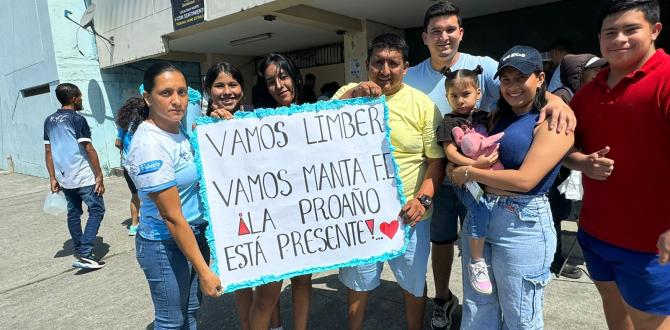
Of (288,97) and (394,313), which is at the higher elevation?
(288,97)

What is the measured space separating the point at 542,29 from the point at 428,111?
602cm

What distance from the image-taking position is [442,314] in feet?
8.87

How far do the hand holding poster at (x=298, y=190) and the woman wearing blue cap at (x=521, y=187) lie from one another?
0.49m

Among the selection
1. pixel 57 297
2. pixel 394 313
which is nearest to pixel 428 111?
pixel 394 313

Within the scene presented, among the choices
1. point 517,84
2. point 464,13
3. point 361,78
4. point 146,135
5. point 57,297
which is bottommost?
point 57,297

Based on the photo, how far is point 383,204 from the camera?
2.15 m

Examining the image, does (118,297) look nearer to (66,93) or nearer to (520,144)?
(66,93)

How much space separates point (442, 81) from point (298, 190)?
116cm

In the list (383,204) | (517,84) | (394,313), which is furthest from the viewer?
(394,313)

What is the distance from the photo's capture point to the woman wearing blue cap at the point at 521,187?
1.71 metres

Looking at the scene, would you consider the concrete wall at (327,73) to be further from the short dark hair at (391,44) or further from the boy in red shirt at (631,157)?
the boy in red shirt at (631,157)

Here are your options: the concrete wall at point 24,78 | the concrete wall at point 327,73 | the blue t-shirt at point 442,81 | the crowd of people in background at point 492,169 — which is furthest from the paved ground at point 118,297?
the concrete wall at point 24,78

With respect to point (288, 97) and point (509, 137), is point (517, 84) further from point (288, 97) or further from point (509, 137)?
point (288, 97)

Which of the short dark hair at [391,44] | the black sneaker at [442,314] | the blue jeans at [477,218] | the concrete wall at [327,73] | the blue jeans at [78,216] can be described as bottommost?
the black sneaker at [442,314]
